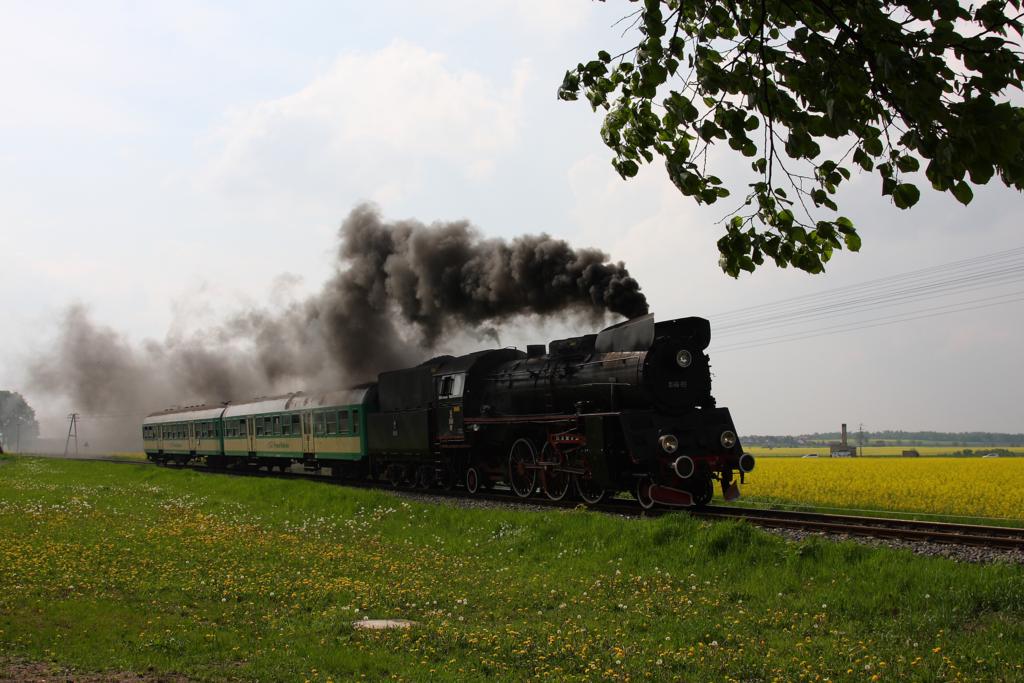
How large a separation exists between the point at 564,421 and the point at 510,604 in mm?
8581

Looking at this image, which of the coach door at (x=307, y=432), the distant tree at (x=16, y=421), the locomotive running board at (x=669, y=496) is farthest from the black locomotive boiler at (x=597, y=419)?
the distant tree at (x=16, y=421)

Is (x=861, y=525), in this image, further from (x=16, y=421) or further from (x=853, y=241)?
(x=16, y=421)

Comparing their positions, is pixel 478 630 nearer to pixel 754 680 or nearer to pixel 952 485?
pixel 754 680

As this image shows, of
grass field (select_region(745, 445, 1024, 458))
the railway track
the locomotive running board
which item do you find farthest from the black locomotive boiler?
grass field (select_region(745, 445, 1024, 458))

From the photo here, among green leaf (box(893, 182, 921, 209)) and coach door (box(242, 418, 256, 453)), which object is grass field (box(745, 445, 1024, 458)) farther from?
green leaf (box(893, 182, 921, 209))

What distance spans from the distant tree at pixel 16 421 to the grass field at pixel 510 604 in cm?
18544

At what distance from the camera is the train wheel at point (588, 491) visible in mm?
18161

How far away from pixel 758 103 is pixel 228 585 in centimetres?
944

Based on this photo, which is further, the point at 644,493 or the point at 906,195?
the point at 644,493

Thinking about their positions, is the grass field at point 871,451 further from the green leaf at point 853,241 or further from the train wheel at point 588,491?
the green leaf at point 853,241

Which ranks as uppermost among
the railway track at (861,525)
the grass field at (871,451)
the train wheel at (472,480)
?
the train wheel at (472,480)

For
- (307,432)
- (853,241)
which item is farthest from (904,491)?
(307,432)

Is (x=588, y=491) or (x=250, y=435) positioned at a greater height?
(x=250, y=435)

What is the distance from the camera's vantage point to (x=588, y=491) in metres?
18.4
